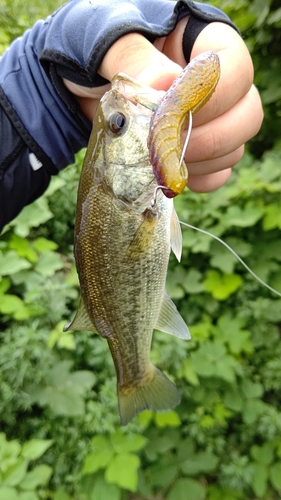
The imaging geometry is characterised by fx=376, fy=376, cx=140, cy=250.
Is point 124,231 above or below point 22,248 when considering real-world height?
above

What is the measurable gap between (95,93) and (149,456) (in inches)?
69.2

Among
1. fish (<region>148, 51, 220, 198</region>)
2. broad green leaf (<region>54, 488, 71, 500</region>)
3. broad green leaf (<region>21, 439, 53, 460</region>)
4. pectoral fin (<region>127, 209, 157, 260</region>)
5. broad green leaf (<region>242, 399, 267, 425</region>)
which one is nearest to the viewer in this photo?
fish (<region>148, 51, 220, 198</region>)

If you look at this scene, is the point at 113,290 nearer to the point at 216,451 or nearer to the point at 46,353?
the point at 46,353

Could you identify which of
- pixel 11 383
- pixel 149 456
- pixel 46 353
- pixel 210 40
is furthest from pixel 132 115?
pixel 149 456

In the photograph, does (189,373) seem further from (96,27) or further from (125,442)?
(96,27)

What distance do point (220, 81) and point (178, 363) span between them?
55.8 inches

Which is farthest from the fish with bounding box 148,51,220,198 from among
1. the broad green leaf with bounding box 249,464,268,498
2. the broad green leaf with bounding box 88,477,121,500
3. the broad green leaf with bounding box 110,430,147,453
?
the broad green leaf with bounding box 249,464,268,498

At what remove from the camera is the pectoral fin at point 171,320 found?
114cm

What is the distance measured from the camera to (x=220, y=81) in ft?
3.11

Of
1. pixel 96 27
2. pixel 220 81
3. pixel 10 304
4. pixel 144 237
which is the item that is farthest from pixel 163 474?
pixel 96 27

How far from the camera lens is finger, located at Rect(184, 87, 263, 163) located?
999 mm

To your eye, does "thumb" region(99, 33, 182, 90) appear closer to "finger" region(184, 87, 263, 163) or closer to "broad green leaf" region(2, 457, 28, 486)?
"finger" region(184, 87, 263, 163)

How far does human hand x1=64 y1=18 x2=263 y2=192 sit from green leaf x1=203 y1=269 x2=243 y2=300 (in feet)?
3.96

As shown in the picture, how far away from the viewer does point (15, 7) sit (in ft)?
11.3
